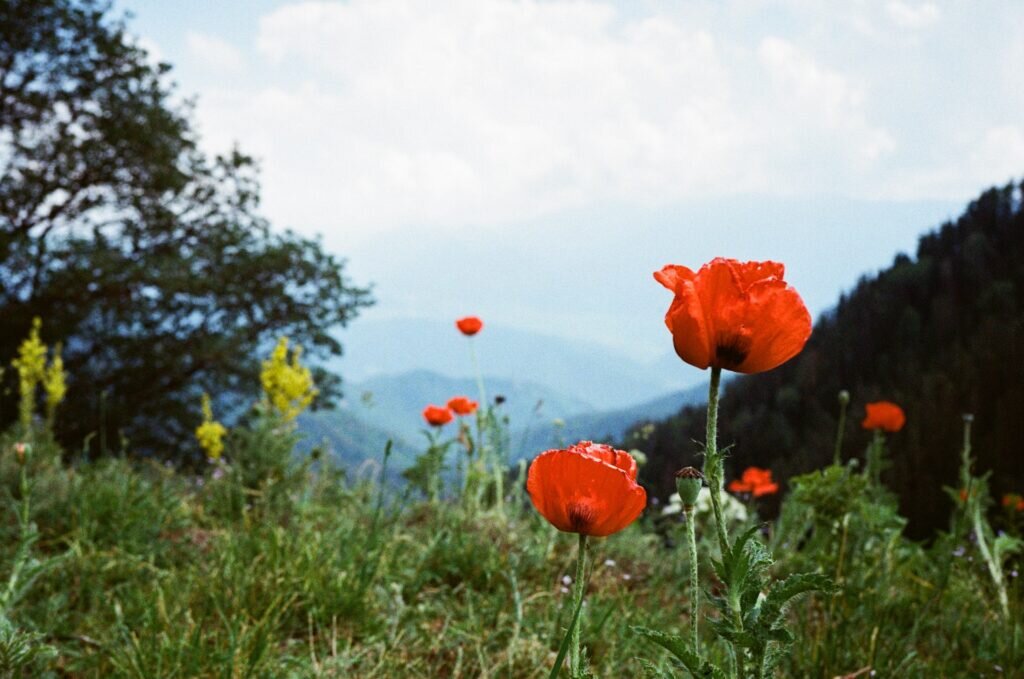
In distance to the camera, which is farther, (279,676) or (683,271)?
(279,676)

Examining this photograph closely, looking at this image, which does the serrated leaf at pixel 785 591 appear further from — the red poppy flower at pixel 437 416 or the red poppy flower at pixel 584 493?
the red poppy flower at pixel 437 416

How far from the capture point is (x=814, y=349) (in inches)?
984

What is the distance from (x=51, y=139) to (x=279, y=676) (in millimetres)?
13996

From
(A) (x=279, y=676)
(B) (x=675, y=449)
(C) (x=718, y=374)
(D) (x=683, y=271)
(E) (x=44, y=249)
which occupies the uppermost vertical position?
(E) (x=44, y=249)

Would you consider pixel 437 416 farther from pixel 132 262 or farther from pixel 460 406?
pixel 132 262

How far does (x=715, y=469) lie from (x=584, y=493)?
198 millimetres

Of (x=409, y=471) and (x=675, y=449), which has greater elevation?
(x=409, y=471)

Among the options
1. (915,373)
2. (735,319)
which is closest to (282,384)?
(735,319)

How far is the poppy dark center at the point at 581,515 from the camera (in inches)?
40.9

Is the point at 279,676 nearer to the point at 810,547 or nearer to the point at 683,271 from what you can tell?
the point at 683,271

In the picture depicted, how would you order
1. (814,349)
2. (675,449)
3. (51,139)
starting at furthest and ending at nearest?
(814,349)
(675,449)
(51,139)

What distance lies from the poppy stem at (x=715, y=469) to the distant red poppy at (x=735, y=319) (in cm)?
6

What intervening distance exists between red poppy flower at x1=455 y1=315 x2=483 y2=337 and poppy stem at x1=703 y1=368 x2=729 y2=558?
9.25ft

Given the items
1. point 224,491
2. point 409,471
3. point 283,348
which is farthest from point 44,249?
point 409,471
